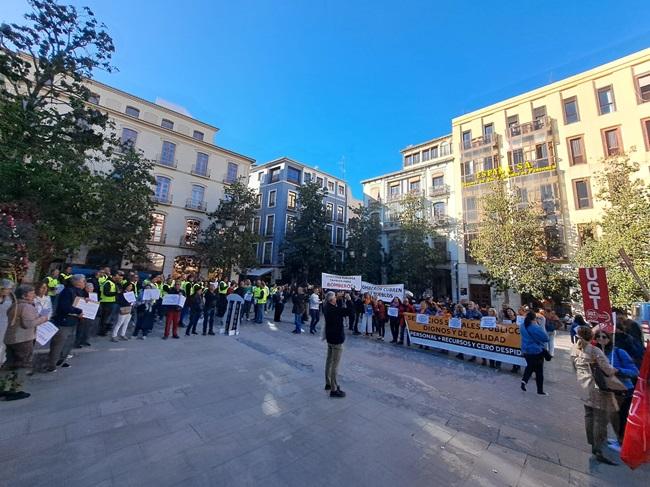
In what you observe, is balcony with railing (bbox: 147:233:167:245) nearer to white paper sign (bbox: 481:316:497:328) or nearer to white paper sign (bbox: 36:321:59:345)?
white paper sign (bbox: 36:321:59:345)

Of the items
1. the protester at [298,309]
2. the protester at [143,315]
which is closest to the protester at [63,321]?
the protester at [143,315]

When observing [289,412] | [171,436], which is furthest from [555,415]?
[171,436]

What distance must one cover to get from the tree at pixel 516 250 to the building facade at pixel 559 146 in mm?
2201

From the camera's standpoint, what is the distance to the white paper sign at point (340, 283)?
43.8ft

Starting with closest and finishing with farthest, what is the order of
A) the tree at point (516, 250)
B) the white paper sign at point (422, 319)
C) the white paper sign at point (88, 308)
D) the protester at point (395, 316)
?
the white paper sign at point (88, 308), the white paper sign at point (422, 319), the protester at point (395, 316), the tree at point (516, 250)

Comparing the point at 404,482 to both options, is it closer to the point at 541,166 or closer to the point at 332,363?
the point at 332,363

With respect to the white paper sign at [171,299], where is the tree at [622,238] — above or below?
above

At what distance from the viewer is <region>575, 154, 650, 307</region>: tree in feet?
47.1

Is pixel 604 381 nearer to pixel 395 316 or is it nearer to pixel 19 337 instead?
pixel 395 316

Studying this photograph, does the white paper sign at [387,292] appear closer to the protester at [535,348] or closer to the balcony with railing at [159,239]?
the protester at [535,348]

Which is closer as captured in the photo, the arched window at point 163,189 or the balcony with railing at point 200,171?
the arched window at point 163,189

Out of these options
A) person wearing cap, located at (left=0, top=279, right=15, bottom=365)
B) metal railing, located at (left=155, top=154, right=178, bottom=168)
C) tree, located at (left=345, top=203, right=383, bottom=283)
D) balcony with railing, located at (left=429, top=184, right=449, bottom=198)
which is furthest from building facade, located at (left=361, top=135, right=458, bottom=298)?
person wearing cap, located at (left=0, top=279, right=15, bottom=365)

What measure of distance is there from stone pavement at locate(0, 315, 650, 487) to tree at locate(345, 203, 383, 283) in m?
21.5

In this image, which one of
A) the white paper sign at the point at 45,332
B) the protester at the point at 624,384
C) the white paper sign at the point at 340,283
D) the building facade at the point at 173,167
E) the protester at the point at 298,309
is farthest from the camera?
the building facade at the point at 173,167
